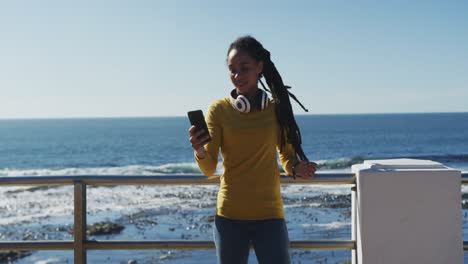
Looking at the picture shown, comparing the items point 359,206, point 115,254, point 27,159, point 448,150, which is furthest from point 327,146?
point 359,206

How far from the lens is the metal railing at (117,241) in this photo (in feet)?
11.9

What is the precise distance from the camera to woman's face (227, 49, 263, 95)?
3105 mm

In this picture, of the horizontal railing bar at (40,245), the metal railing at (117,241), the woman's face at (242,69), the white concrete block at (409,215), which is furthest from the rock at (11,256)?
the woman's face at (242,69)

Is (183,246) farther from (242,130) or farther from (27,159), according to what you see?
(27,159)

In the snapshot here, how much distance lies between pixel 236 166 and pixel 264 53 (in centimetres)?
56

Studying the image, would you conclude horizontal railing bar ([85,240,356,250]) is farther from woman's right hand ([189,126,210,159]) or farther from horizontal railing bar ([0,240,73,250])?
woman's right hand ([189,126,210,159])

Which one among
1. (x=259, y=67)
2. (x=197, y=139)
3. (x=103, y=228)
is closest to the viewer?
(x=197, y=139)

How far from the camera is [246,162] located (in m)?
3.06

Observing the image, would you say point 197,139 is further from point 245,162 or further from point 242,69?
point 242,69

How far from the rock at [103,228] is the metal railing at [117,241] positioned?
10.9 meters

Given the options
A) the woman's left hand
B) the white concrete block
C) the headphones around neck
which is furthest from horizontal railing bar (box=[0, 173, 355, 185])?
the headphones around neck

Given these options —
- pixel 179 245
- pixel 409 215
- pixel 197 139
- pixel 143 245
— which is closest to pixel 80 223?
pixel 143 245

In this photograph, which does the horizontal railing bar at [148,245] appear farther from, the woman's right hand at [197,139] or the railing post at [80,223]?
the woman's right hand at [197,139]

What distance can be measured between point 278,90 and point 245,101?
30 cm
